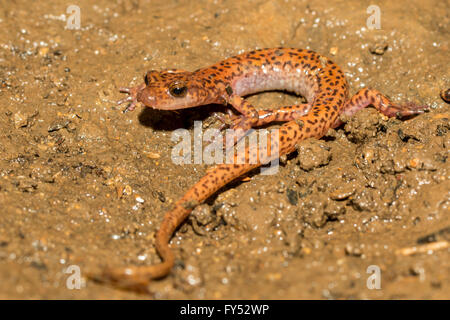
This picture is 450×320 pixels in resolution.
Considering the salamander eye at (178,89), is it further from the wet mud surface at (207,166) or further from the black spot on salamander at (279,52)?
the black spot on salamander at (279,52)

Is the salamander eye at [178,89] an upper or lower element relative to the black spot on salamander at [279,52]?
lower

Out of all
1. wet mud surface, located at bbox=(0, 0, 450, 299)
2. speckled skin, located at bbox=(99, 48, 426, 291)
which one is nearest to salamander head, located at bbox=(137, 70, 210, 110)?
speckled skin, located at bbox=(99, 48, 426, 291)

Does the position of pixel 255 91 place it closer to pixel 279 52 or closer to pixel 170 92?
pixel 279 52

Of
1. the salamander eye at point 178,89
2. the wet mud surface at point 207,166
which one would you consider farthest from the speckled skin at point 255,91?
the wet mud surface at point 207,166

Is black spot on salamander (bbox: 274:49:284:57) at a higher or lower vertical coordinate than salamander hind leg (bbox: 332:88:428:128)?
higher

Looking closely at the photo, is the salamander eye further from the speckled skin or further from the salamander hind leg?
the salamander hind leg
